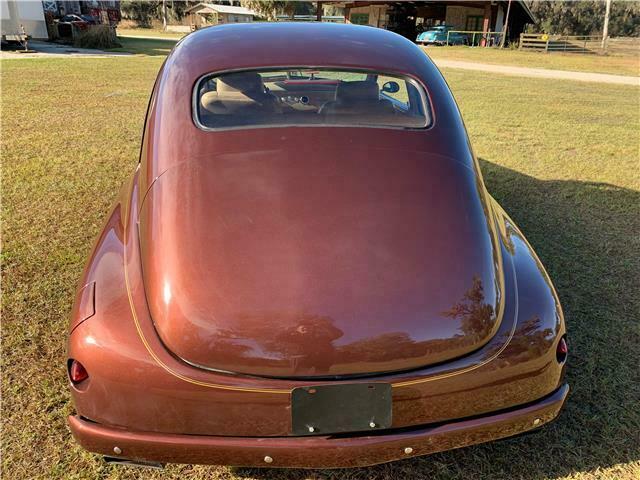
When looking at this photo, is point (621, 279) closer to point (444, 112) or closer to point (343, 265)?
point (444, 112)

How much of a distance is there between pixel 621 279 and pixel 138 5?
60365 mm

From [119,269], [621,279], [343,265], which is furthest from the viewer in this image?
[621,279]

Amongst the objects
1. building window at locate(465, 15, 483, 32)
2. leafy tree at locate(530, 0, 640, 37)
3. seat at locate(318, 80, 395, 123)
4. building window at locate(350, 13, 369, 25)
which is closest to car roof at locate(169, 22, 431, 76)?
seat at locate(318, 80, 395, 123)

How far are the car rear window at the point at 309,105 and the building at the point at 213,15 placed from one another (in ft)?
159

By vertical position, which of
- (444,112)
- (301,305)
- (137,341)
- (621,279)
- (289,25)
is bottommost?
(621,279)

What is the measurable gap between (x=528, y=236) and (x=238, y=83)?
9.61 ft

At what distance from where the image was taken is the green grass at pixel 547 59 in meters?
22.0

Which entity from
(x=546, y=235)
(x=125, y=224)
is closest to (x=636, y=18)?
(x=546, y=235)

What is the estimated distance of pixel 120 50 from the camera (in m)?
22.8

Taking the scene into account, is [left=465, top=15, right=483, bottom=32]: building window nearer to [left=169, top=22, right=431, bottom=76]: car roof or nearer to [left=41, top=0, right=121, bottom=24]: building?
[left=41, top=0, right=121, bottom=24]: building

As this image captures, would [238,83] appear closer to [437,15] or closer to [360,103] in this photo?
[360,103]

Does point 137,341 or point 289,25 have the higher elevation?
point 289,25

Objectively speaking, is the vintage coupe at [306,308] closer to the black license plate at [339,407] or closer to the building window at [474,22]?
the black license plate at [339,407]

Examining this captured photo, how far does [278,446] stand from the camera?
1.66m
